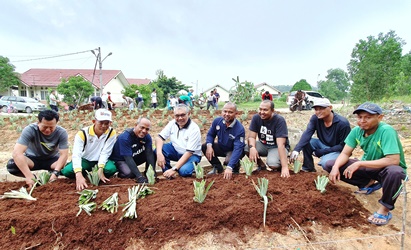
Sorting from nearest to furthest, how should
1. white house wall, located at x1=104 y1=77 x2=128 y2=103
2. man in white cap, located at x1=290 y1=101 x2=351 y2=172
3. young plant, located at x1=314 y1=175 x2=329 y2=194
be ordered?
young plant, located at x1=314 y1=175 x2=329 y2=194
man in white cap, located at x1=290 y1=101 x2=351 y2=172
white house wall, located at x1=104 y1=77 x2=128 y2=103

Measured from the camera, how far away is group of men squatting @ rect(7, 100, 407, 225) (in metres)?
2.60

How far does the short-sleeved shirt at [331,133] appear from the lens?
3457mm

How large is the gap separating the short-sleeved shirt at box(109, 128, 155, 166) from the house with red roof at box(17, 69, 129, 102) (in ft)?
82.3

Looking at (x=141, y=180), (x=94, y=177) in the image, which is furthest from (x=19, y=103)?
(x=141, y=180)

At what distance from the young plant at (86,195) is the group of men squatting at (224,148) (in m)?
0.25

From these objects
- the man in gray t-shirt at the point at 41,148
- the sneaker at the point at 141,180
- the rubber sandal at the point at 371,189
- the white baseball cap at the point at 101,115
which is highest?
the white baseball cap at the point at 101,115

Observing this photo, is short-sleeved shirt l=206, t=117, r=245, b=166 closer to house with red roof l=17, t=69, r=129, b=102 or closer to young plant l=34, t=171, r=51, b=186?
young plant l=34, t=171, r=51, b=186

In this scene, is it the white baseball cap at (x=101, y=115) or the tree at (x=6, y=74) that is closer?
the white baseball cap at (x=101, y=115)

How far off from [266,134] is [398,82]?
1890cm

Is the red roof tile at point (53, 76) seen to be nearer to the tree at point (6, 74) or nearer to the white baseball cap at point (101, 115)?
the tree at point (6, 74)

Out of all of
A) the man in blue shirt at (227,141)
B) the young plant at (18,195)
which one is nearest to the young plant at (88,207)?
the young plant at (18,195)

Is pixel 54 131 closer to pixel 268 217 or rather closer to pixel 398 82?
pixel 268 217

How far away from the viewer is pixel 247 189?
2.84m

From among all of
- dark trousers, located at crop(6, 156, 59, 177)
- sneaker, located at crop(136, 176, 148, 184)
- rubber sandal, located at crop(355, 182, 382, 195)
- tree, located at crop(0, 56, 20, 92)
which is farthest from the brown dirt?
tree, located at crop(0, 56, 20, 92)
